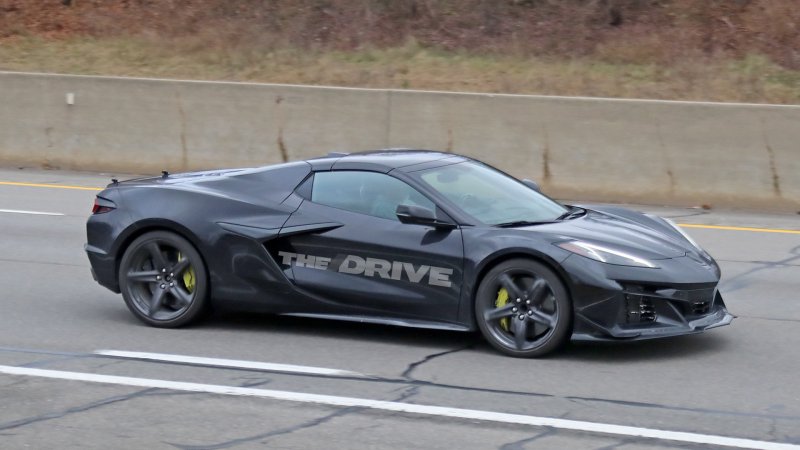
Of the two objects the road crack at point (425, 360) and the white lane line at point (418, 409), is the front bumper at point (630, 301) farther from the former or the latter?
the white lane line at point (418, 409)

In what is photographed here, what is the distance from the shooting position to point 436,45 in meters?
24.1

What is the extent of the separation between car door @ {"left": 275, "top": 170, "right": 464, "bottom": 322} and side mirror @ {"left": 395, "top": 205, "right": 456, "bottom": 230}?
42mm

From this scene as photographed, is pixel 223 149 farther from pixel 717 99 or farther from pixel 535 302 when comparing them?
pixel 535 302

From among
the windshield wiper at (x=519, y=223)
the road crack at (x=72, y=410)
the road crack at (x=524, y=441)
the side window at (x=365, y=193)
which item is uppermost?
the side window at (x=365, y=193)

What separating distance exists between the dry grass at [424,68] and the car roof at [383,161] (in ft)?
39.1

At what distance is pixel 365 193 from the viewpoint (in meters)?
8.23

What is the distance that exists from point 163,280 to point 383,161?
5.80 ft

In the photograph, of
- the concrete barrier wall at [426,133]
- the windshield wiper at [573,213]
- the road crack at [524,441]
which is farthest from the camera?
the concrete barrier wall at [426,133]

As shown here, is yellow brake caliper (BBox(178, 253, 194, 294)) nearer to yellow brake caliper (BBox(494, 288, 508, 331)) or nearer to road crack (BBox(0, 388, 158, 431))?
road crack (BBox(0, 388, 158, 431))

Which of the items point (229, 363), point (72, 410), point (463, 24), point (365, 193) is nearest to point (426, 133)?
point (463, 24)

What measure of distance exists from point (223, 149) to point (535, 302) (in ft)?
36.9

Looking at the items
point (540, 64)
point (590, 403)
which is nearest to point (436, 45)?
point (540, 64)

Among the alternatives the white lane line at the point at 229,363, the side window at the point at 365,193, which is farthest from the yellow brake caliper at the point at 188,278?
the side window at the point at 365,193

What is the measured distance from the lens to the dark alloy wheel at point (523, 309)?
7.53 metres
